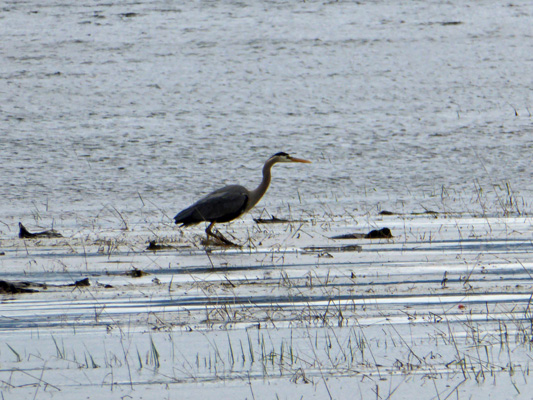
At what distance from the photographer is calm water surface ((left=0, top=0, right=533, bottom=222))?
13.8m

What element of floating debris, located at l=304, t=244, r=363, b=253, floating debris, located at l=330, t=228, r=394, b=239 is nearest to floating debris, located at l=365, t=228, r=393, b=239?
floating debris, located at l=330, t=228, r=394, b=239

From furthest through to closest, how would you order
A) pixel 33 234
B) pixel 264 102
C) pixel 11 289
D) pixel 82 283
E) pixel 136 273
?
1. pixel 264 102
2. pixel 33 234
3. pixel 136 273
4. pixel 82 283
5. pixel 11 289

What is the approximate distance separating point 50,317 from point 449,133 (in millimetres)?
11527

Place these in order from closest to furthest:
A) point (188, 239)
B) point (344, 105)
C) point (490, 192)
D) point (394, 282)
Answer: point (394, 282) → point (188, 239) → point (490, 192) → point (344, 105)

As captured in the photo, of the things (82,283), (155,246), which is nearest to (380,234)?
(155,246)

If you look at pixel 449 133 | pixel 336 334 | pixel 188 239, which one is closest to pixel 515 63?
pixel 449 133

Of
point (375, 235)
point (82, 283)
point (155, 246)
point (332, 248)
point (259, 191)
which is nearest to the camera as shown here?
point (82, 283)

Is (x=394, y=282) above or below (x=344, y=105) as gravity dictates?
above

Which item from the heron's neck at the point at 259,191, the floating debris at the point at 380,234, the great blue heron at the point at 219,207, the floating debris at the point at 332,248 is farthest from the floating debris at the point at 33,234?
the floating debris at the point at 380,234

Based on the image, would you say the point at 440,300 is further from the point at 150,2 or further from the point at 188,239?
the point at 150,2

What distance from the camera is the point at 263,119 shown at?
57.1ft

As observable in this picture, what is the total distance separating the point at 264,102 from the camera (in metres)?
18.2

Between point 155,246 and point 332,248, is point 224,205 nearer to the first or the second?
point 155,246

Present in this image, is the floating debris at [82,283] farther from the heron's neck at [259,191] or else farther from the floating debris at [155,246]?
the heron's neck at [259,191]
